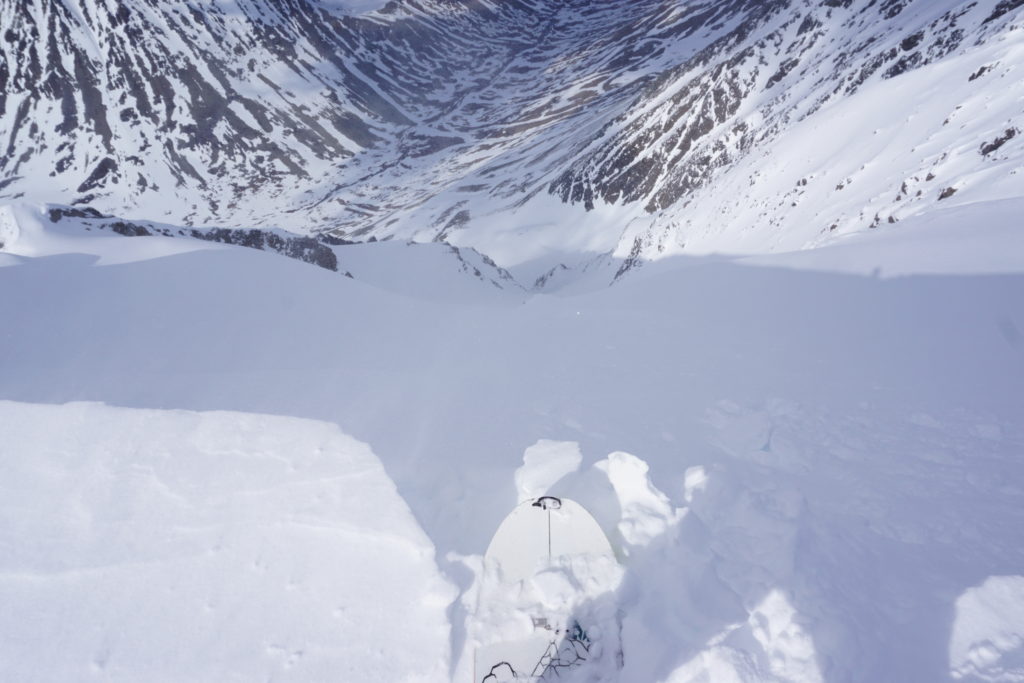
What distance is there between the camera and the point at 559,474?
4738 mm

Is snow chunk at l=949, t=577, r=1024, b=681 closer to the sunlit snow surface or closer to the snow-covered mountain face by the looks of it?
the sunlit snow surface

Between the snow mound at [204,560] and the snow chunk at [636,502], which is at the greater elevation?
the snow chunk at [636,502]

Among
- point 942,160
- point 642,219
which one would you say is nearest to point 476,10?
point 642,219

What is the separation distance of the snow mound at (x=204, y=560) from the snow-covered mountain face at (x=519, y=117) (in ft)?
36.6

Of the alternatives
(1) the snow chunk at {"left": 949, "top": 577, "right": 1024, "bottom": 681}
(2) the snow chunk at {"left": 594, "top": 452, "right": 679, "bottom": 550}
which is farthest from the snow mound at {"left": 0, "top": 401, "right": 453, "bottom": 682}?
(1) the snow chunk at {"left": 949, "top": 577, "right": 1024, "bottom": 681}

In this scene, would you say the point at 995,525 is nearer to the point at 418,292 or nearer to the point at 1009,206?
the point at 1009,206

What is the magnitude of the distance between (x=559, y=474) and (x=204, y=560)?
2974 millimetres

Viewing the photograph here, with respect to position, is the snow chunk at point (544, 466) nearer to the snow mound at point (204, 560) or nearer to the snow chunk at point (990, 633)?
the snow mound at point (204, 560)

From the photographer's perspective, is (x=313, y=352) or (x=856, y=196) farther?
(x=856, y=196)

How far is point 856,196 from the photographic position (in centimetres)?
1372

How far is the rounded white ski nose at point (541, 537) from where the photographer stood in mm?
3836

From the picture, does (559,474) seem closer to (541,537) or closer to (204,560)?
(541,537)

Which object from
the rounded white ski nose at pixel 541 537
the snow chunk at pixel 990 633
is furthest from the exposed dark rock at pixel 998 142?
the rounded white ski nose at pixel 541 537

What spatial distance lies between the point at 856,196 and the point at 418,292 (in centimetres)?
1489
